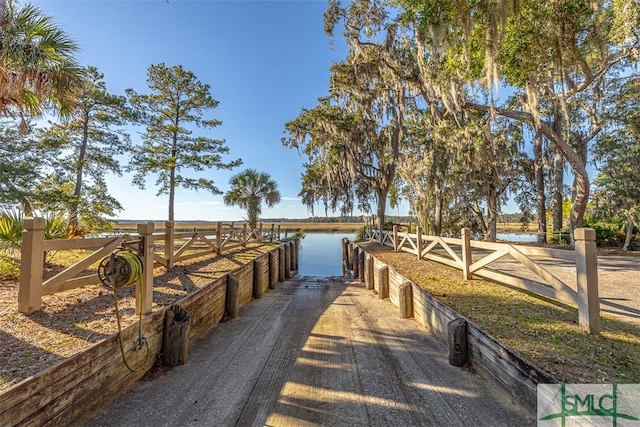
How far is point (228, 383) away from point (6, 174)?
11.8 meters

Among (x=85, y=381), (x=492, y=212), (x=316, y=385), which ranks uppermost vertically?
(x=492, y=212)

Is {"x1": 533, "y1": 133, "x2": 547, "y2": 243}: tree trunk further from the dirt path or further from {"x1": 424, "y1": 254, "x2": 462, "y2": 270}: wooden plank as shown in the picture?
the dirt path

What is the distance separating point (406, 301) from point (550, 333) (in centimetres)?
230

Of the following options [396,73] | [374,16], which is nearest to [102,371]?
[396,73]

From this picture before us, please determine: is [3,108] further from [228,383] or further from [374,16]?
[374,16]

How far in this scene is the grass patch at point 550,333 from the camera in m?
2.24

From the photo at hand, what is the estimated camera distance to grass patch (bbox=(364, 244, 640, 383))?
224 cm

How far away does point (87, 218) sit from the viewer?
8.73m

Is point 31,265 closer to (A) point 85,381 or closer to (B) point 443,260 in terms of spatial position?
(A) point 85,381

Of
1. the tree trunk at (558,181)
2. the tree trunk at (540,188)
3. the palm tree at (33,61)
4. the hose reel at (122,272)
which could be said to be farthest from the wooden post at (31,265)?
the tree trunk at (540,188)

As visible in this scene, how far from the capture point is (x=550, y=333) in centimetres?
294

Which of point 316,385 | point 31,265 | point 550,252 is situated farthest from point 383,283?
point 31,265

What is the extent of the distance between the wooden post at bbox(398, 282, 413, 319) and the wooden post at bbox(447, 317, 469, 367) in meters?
1.81

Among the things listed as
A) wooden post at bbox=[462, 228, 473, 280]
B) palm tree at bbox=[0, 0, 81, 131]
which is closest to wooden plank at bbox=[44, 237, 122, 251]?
palm tree at bbox=[0, 0, 81, 131]
